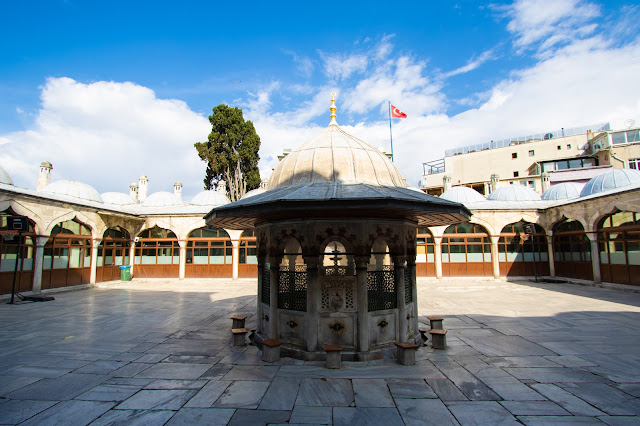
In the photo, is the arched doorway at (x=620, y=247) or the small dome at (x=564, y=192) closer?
the arched doorway at (x=620, y=247)

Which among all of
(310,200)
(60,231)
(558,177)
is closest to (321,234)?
(310,200)

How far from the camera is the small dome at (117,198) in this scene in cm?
2966

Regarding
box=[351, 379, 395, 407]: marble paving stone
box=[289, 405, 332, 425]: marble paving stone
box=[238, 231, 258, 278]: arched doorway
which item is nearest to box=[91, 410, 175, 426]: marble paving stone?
box=[289, 405, 332, 425]: marble paving stone

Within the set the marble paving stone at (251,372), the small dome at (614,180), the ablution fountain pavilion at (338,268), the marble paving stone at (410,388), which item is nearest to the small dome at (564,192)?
the small dome at (614,180)

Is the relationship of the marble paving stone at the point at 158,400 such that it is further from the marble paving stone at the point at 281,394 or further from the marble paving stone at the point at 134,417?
the marble paving stone at the point at 281,394

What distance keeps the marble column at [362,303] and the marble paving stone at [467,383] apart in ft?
4.80

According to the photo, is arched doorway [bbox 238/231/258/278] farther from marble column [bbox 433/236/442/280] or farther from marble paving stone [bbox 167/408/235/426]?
marble paving stone [bbox 167/408/235/426]

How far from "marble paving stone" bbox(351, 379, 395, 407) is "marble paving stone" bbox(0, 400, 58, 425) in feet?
15.0

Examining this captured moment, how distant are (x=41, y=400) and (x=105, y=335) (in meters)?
4.01

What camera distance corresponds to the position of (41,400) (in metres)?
4.93

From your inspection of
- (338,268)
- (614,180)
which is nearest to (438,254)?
(614,180)

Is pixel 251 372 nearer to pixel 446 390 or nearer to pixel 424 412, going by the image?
pixel 424 412

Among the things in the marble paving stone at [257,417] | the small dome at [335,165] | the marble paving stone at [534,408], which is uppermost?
the small dome at [335,165]

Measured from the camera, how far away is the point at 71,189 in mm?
22531
